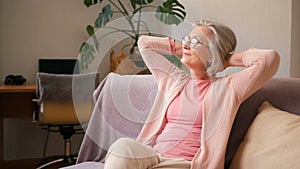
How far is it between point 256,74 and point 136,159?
54 centimetres

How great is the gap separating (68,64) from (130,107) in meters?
1.74

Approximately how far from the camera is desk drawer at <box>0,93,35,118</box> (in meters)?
3.03

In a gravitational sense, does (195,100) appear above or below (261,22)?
below

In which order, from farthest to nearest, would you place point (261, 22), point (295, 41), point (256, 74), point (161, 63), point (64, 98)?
point (64, 98), point (261, 22), point (295, 41), point (161, 63), point (256, 74)

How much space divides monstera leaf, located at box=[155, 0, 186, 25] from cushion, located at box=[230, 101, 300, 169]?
1816 mm

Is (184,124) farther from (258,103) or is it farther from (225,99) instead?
(258,103)

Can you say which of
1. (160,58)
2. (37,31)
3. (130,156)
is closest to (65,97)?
(37,31)

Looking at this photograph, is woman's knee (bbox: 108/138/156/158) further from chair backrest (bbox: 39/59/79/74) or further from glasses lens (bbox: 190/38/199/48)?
chair backrest (bbox: 39/59/79/74)

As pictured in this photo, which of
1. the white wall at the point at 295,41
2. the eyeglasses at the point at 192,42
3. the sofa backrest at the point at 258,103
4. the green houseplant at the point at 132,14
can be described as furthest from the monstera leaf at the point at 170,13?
the sofa backrest at the point at 258,103

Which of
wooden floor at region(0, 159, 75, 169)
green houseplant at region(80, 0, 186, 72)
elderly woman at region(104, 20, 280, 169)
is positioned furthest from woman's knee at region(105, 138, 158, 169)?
wooden floor at region(0, 159, 75, 169)

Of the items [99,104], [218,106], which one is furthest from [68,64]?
[218,106]

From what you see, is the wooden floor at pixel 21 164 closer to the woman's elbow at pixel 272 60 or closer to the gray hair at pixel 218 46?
the gray hair at pixel 218 46

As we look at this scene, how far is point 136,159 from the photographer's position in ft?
4.53

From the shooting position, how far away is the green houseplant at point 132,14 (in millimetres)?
3236
